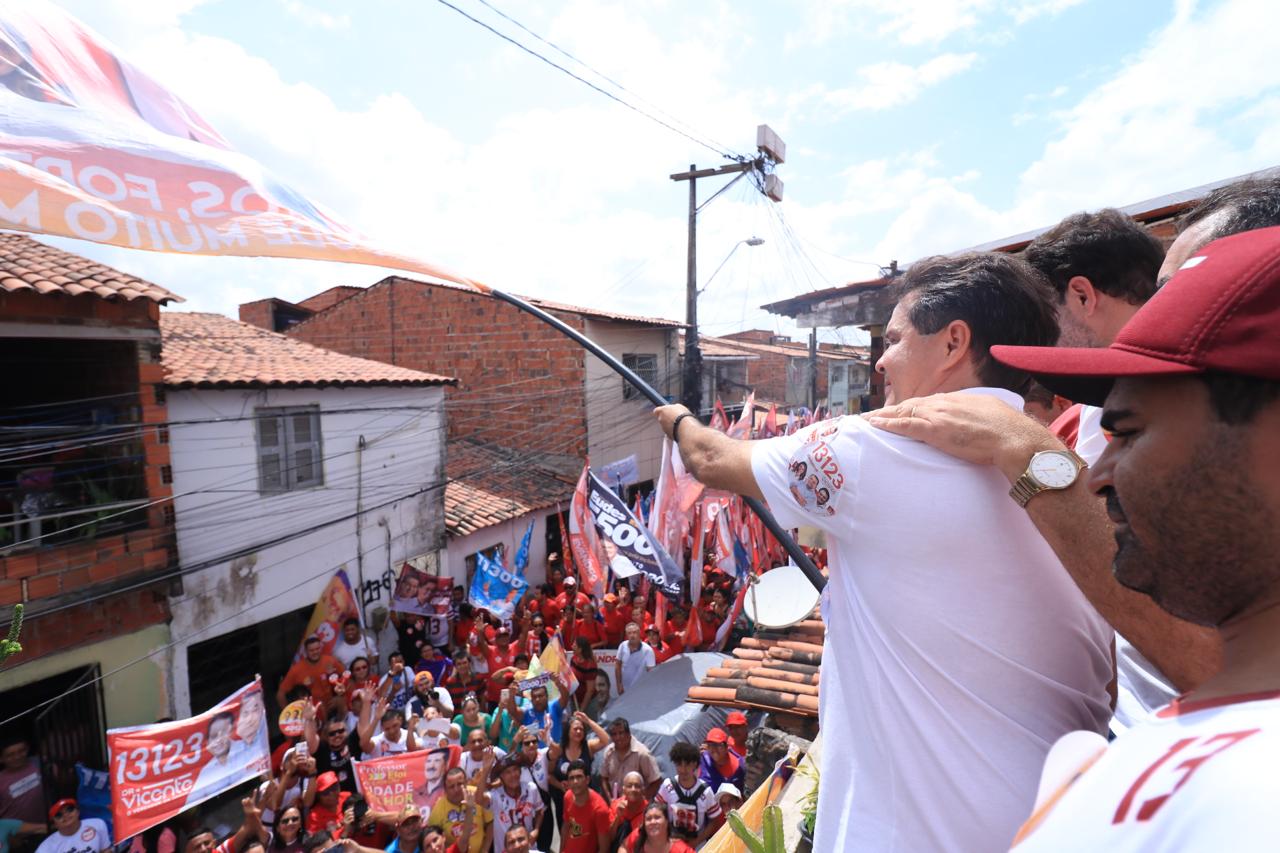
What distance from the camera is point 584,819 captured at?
5770 millimetres

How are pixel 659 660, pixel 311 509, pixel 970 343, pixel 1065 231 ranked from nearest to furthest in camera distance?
pixel 970 343 < pixel 1065 231 < pixel 659 660 < pixel 311 509

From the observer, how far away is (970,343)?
1.71 metres

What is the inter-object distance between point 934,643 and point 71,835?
787cm

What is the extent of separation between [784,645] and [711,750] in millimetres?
1182

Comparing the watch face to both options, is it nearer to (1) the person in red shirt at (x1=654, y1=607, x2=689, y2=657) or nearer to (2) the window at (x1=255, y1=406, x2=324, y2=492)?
(1) the person in red shirt at (x1=654, y1=607, x2=689, y2=657)

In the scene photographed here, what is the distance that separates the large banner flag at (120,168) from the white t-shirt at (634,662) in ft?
23.2

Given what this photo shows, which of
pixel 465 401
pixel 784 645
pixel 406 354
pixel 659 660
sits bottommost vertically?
pixel 659 660

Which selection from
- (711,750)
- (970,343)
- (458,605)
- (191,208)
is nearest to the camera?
(970,343)

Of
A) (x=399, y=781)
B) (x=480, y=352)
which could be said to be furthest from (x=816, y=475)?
(x=480, y=352)

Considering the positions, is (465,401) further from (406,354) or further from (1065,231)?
(1065,231)

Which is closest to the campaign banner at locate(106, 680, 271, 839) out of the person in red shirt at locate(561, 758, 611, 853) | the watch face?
the person in red shirt at locate(561, 758, 611, 853)

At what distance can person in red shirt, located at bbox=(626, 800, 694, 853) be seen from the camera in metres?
5.00

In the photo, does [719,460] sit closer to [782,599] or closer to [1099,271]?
[1099,271]

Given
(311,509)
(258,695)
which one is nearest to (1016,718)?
(258,695)
